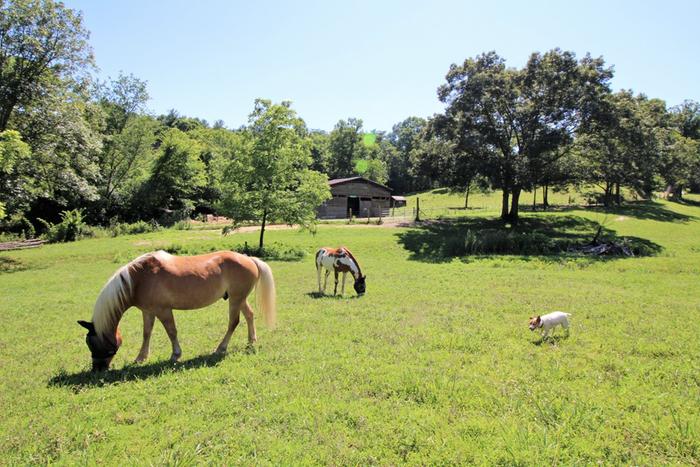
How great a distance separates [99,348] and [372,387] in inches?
171

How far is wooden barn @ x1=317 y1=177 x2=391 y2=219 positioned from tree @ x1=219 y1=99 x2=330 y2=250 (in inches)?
920

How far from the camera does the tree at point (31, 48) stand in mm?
21875

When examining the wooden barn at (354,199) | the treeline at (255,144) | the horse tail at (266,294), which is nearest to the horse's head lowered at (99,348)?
the horse tail at (266,294)

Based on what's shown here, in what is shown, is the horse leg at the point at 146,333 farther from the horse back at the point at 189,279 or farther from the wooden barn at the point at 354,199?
the wooden barn at the point at 354,199

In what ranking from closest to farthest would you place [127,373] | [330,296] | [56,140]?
1. [127,373]
2. [330,296]
3. [56,140]

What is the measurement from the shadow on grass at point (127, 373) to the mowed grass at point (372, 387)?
0.03 m

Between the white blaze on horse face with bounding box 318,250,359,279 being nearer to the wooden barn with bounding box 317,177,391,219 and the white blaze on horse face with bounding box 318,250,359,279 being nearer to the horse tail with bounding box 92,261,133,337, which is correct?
the horse tail with bounding box 92,261,133,337

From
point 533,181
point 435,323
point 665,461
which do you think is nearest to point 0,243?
point 435,323

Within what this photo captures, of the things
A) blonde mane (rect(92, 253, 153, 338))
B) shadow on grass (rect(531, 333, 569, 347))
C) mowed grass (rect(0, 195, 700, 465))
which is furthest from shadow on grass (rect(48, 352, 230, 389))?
shadow on grass (rect(531, 333, 569, 347))

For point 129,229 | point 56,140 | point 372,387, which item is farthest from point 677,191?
point 56,140

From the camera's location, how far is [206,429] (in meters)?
4.61

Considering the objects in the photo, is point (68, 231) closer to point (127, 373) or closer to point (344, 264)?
point (344, 264)

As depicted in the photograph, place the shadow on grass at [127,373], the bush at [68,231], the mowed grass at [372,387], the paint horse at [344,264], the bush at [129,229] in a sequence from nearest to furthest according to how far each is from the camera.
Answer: the mowed grass at [372,387] → the shadow on grass at [127,373] → the paint horse at [344,264] → the bush at [68,231] → the bush at [129,229]

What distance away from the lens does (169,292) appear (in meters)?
6.70
